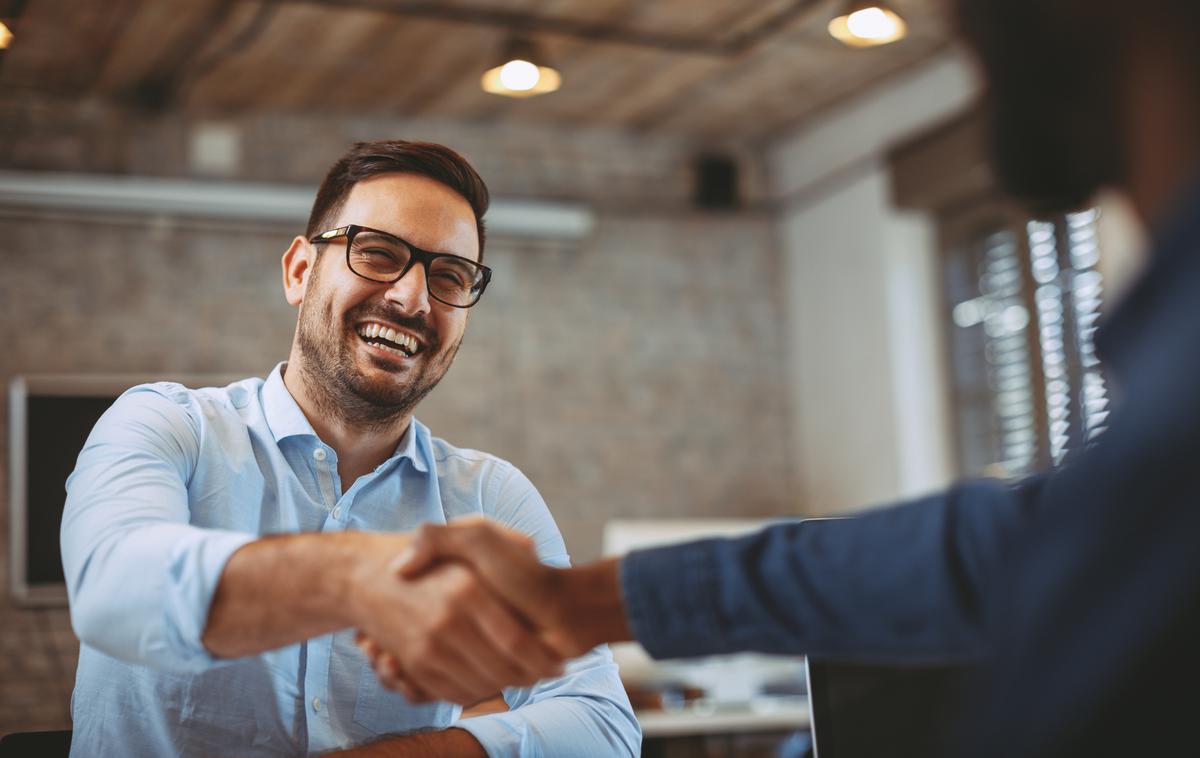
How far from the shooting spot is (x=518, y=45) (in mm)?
4215

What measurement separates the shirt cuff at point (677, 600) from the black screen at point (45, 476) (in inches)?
41.6

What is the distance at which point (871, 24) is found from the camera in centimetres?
385

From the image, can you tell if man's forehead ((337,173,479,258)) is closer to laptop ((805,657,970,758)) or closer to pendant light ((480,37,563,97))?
laptop ((805,657,970,758))

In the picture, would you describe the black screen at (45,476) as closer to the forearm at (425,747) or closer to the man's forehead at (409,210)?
the man's forehead at (409,210)

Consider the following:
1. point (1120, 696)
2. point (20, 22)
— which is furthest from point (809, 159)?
point (1120, 696)

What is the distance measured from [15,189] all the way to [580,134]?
2425mm

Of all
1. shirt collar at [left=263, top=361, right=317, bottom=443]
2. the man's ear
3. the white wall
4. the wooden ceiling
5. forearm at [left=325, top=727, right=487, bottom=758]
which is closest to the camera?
forearm at [left=325, top=727, right=487, bottom=758]

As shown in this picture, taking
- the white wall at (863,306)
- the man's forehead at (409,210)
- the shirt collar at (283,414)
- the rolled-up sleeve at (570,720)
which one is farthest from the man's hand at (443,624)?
the white wall at (863,306)

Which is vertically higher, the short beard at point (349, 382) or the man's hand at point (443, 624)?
the short beard at point (349, 382)

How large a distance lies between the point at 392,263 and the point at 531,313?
13.4 ft

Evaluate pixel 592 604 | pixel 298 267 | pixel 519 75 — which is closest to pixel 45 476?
pixel 298 267

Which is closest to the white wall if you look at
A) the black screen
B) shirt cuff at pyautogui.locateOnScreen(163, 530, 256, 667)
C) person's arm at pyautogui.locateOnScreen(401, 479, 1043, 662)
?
the black screen

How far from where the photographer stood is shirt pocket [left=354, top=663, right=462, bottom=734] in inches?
54.3

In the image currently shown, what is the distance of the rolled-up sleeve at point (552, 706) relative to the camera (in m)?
1.35
